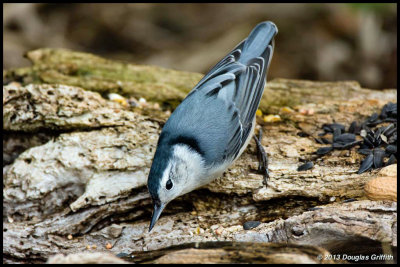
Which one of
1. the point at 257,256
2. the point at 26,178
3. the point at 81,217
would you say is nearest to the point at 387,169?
the point at 257,256

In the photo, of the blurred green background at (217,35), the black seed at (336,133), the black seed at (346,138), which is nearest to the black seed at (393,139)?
the black seed at (346,138)

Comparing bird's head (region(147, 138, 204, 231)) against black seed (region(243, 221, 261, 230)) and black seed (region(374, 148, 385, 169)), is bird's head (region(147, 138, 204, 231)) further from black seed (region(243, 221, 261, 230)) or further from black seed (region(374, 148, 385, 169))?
black seed (region(374, 148, 385, 169))

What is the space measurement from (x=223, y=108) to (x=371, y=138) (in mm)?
1116

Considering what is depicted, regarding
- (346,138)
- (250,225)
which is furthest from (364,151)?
(250,225)

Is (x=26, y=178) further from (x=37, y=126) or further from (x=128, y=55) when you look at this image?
(x=128, y=55)

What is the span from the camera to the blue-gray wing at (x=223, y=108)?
3.65m

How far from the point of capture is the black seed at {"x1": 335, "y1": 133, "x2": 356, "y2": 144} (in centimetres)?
405

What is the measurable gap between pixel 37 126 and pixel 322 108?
2.34 metres

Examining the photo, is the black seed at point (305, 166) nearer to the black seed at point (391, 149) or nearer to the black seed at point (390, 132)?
the black seed at point (391, 149)

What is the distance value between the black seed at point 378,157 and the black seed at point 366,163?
26mm

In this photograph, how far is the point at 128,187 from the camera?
380 cm

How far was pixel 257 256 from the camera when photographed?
8.59ft

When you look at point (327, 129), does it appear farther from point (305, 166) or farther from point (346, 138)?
point (305, 166)

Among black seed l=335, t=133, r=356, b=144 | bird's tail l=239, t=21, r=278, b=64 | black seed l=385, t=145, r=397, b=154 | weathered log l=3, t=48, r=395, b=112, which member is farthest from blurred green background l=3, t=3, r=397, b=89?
black seed l=385, t=145, r=397, b=154
